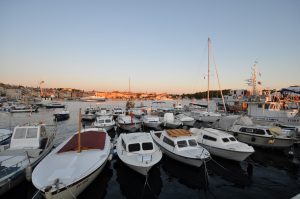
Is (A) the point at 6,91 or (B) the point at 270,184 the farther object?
(A) the point at 6,91

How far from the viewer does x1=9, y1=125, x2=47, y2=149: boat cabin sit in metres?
15.6

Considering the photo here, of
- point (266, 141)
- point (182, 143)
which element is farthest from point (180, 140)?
point (266, 141)

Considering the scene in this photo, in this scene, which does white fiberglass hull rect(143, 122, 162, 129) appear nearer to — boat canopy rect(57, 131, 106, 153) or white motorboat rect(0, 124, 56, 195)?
boat canopy rect(57, 131, 106, 153)

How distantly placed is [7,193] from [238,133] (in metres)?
22.9

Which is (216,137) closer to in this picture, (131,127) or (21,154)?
(131,127)

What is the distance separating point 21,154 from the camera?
46.3 ft

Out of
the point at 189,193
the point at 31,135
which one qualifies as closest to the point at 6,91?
the point at 31,135

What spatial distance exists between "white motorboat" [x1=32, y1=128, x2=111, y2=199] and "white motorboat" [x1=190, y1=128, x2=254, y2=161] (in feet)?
33.8

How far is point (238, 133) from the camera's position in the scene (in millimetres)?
22672

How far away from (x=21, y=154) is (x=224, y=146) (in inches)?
671

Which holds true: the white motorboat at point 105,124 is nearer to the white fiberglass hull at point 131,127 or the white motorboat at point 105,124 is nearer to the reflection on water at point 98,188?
the white fiberglass hull at point 131,127

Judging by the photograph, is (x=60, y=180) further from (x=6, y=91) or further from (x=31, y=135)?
(x=6, y=91)

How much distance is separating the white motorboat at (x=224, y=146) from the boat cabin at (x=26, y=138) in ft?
51.3

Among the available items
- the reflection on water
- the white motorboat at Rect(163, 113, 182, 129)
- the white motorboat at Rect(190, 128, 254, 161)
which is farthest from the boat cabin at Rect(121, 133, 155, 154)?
the white motorboat at Rect(163, 113, 182, 129)
